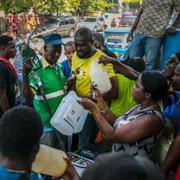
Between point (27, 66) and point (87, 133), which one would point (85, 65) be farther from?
point (87, 133)

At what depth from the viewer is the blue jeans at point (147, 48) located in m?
4.59

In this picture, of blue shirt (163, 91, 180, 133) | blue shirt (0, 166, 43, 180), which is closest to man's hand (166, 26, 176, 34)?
blue shirt (163, 91, 180, 133)

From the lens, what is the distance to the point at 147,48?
15.3 ft

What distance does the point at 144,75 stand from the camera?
2.60m

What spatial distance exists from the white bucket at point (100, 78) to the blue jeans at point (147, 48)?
1374mm

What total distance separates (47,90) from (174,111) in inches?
53.9

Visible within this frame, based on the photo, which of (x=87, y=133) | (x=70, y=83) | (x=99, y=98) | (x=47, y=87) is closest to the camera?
(x=99, y=98)

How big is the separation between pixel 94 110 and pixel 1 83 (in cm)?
130

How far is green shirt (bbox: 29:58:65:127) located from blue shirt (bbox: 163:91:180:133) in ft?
3.98

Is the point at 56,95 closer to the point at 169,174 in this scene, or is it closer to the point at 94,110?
the point at 94,110

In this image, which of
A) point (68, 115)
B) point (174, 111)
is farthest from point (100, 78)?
point (174, 111)

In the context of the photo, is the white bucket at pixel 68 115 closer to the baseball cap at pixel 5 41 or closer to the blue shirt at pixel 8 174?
the baseball cap at pixel 5 41

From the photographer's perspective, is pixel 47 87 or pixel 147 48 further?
pixel 147 48

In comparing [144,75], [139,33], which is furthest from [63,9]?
[144,75]
